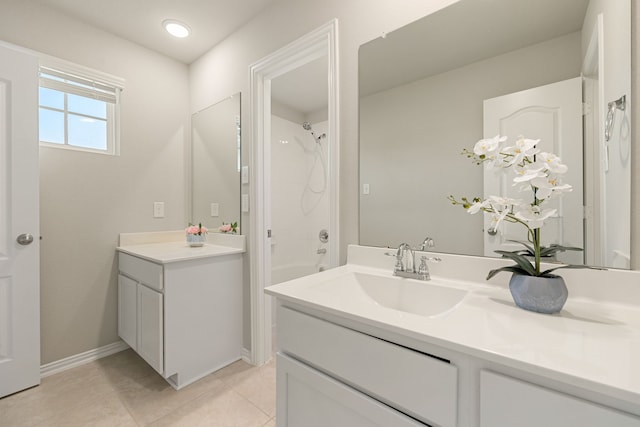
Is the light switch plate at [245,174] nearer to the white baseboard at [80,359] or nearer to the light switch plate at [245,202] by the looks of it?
the light switch plate at [245,202]

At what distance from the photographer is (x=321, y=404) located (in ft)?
2.77

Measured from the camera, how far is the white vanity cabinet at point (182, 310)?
161 cm

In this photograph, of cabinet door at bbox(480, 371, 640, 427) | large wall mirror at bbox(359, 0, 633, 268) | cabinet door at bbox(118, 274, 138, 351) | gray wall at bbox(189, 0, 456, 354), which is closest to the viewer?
cabinet door at bbox(480, 371, 640, 427)

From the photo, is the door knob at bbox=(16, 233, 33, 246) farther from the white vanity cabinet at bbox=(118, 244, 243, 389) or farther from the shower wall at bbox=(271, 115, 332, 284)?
the shower wall at bbox=(271, 115, 332, 284)

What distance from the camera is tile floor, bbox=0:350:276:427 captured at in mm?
1420

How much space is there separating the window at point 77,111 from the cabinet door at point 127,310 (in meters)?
1.03

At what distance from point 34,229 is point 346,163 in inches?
76.3

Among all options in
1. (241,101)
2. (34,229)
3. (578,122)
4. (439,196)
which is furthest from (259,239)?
(578,122)

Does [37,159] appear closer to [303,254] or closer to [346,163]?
[346,163]

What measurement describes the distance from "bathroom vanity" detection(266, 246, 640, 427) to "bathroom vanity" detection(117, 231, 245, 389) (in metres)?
0.98

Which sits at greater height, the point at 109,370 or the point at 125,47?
the point at 125,47

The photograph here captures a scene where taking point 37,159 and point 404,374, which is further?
point 37,159

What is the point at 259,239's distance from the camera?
6.25ft

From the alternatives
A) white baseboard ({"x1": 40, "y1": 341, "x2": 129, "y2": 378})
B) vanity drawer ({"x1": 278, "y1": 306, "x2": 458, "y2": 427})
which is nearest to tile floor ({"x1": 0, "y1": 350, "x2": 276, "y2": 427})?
white baseboard ({"x1": 40, "y1": 341, "x2": 129, "y2": 378})
